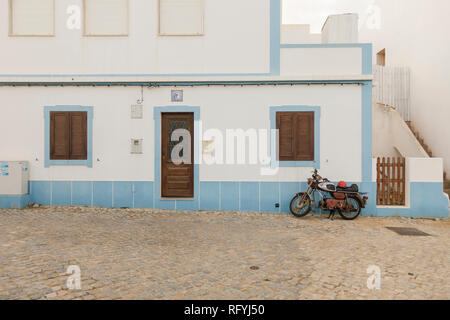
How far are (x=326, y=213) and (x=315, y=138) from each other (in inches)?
79.3

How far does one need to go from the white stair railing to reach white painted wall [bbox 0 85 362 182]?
5243 mm

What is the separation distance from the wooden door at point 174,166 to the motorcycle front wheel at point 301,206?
2785 millimetres

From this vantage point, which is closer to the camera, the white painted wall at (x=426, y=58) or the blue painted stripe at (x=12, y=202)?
the blue painted stripe at (x=12, y=202)

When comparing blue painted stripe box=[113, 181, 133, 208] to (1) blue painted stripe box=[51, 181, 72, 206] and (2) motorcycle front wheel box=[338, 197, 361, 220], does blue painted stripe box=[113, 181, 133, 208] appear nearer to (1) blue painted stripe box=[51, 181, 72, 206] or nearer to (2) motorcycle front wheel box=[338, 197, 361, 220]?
(1) blue painted stripe box=[51, 181, 72, 206]

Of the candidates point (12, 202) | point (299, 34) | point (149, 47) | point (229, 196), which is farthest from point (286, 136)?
point (299, 34)

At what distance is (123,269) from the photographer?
13.8 feet

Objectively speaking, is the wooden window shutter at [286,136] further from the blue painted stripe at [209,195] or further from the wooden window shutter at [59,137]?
the wooden window shutter at [59,137]

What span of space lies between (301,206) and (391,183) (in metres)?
2.56

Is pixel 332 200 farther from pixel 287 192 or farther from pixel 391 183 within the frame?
pixel 391 183

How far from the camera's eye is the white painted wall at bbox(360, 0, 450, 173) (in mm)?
10391

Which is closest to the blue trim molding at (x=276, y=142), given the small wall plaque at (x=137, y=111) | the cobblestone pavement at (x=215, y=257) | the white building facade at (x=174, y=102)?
the white building facade at (x=174, y=102)

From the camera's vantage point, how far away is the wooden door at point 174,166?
28.0 feet

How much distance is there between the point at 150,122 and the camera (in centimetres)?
845

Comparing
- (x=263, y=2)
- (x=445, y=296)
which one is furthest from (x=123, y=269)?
(x=263, y=2)
